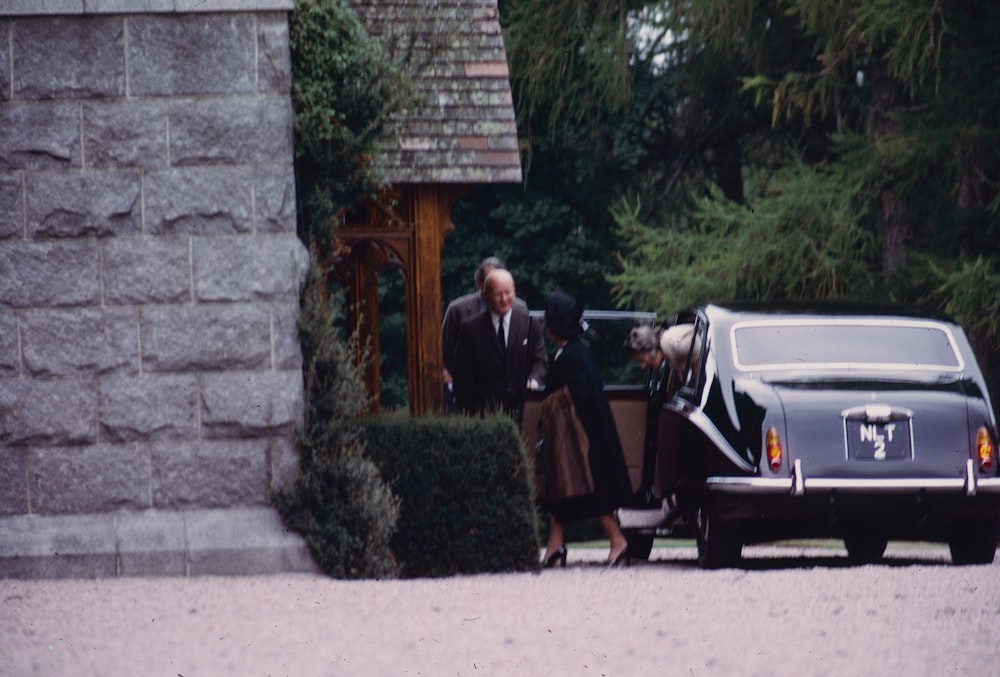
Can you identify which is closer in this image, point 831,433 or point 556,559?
point 831,433

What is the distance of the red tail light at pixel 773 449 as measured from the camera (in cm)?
959

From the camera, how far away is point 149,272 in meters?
9.02

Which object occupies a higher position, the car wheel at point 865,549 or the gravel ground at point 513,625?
the gravel ground at point 513,625

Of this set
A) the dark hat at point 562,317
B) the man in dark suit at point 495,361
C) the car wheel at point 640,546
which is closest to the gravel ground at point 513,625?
the dark hat at point 562,317

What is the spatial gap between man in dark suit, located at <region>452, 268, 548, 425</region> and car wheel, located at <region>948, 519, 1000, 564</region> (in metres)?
2.96

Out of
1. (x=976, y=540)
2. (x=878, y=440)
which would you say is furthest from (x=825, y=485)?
(x=976, y=540)

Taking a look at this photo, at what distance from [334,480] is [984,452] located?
12.6ft

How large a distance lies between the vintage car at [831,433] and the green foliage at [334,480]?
Answer: 211 cm

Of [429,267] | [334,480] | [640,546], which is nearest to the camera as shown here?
[334,480]

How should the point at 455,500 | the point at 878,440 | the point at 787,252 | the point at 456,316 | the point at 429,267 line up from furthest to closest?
the point at 787,252 < the point at 429,267 < the point at 456,316 < the point at 878,440 < the point at 455,500

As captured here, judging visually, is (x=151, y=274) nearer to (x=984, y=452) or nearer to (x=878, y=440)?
(x=878, y=440)

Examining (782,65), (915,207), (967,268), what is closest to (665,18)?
(782,65)

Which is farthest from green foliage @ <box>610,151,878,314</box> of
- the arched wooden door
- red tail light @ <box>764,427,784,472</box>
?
red tail light @ <box>764,427,784,472</box>

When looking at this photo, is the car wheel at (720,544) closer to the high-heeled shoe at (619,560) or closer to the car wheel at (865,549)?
the high-heeled shoe at (619,560)
